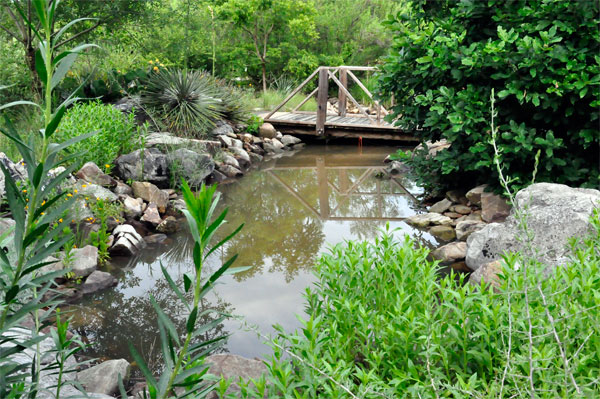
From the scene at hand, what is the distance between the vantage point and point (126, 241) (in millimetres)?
5594

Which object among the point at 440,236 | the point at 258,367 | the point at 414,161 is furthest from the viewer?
the point at 414,161

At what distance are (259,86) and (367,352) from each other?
629 inches

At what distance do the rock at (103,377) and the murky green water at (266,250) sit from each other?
0.38 m

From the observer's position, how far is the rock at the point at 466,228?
18.9 ft

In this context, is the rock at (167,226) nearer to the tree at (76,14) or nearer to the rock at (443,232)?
the rock at (443,232)

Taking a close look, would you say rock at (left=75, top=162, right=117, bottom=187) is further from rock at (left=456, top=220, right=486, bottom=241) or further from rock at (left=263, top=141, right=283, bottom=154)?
rock at (left=263, top=141, right=283, bottom=154)

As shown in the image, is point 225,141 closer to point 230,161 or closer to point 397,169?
point 230,161

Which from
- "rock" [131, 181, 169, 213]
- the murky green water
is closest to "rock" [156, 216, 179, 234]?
the murky green water

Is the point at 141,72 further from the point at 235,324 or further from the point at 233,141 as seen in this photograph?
the point at 235,324

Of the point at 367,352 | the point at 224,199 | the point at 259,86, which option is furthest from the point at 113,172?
the point at 259,86

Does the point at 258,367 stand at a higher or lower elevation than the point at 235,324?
higher

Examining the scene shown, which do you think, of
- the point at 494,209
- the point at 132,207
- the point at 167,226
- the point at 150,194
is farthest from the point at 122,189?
the point at 494,209

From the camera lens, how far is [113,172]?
745cm

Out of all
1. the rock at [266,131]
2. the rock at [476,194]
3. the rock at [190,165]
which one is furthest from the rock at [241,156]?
the rock at [476,194]
